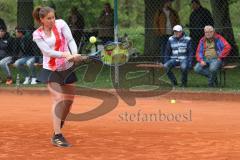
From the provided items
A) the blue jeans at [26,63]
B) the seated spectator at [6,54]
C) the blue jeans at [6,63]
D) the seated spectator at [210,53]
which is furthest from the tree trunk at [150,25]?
the seated spectator at [210,53]

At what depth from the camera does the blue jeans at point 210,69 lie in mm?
13586

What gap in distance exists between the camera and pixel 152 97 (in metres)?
13.3

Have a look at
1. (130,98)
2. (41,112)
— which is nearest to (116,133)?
(41,112)

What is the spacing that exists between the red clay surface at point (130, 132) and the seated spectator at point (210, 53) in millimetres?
1008

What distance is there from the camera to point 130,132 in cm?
902

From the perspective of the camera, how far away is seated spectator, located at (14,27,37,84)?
1526 centimetres

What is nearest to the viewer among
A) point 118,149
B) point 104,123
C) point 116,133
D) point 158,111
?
point 118,149

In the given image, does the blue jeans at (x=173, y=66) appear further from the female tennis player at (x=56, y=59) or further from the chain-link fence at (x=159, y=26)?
the female tennis player at (x=56, y=59)

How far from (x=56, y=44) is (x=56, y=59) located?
194 millimetres

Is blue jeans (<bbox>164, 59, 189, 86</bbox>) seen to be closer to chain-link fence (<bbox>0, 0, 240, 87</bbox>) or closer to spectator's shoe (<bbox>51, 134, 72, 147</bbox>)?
chain-link fence (<bbox>0, 0, 240, 87</bbox>)

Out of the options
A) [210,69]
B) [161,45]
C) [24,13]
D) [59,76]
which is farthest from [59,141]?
[24,13]

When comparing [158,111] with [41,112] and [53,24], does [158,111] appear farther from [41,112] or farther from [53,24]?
[53,24]

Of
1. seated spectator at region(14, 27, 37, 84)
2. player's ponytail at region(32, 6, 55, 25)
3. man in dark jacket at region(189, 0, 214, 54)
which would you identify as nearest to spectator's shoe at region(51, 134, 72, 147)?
player's ponytail at region(32, 6, 55, 25)

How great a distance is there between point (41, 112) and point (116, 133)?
2.81 m
